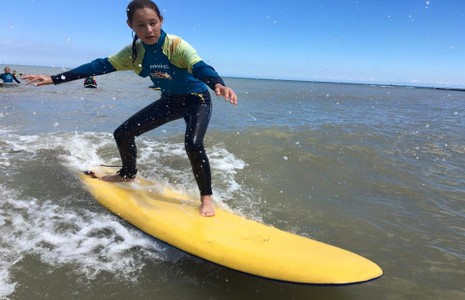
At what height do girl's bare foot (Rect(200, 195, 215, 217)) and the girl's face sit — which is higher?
the girl's face

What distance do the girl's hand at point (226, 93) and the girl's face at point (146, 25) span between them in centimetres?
95

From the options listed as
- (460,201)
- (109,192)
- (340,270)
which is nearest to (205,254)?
(340,270)

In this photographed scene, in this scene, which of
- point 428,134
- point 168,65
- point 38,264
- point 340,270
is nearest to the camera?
point 340,270

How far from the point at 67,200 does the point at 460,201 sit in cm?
542

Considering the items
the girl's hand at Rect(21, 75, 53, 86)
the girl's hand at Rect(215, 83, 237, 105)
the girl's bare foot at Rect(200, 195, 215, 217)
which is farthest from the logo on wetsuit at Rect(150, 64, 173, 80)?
the girl's bare foot at Rect(200, 195, 215, 217)

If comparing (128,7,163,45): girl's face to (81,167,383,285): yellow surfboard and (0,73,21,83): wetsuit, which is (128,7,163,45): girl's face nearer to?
(81,167,383,285): yellow surfboard

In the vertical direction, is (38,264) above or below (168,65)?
below

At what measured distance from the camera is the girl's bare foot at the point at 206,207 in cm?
366

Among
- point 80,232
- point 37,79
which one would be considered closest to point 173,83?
point 37,79

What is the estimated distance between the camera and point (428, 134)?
10.9m

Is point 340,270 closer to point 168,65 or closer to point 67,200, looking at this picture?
point 168,65

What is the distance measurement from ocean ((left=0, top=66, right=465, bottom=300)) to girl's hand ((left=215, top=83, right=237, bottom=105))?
4.95 ft

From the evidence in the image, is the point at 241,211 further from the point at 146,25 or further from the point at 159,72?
the point at 146,25

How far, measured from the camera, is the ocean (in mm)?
2803
